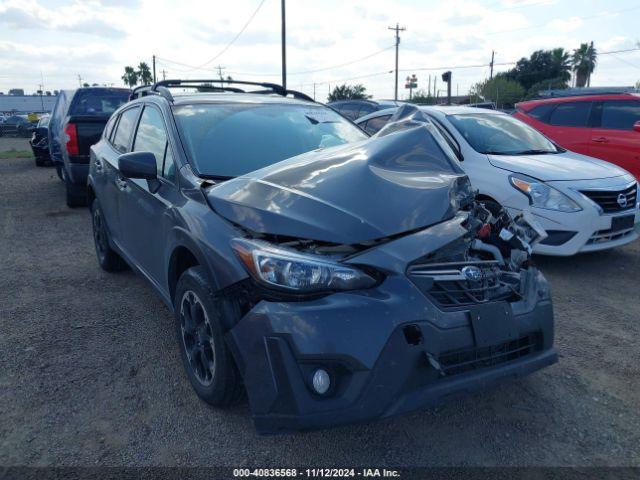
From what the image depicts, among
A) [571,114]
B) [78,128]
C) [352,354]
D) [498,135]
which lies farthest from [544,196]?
[78,128]

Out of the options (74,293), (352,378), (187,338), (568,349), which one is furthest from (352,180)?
(74,293)

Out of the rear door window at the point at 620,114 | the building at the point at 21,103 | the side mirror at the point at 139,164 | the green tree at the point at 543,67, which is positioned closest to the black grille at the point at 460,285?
the side mirror at the point at 139,164

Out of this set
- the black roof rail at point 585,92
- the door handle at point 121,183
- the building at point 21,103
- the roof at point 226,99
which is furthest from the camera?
the building at point 21,103

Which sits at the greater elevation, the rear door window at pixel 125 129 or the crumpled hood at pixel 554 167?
the rear door window at pixel 125 129

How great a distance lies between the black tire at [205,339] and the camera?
2.55 meters

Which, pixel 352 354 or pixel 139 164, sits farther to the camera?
pixel 139 164

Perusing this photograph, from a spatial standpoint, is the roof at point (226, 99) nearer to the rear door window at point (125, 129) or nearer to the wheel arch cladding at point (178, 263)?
the rear door window at point (125, 129)

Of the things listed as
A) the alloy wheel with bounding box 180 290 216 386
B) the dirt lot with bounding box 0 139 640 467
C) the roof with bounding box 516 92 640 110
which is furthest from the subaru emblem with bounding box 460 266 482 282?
the roof with bounding box 516 92 640 110

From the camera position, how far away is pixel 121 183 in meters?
4.18

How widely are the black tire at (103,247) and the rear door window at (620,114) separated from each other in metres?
7.10

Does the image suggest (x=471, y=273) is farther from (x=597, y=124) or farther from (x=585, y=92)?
(x=585, y=92)

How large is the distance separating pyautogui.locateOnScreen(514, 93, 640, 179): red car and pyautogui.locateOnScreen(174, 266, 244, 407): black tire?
6898 millimetres

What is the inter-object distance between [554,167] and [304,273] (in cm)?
394

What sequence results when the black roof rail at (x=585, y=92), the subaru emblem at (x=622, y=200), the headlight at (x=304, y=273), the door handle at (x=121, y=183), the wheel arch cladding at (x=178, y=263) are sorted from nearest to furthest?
1. the headlight at (x=304, y=273)
2. the wheel arch cladding at (x=178, y=263)
3. the door handle at (x=121, y=183)
4. the subaru emblem at (x=622, y=200)
5. the black roof rail at (x=585, y=92)
